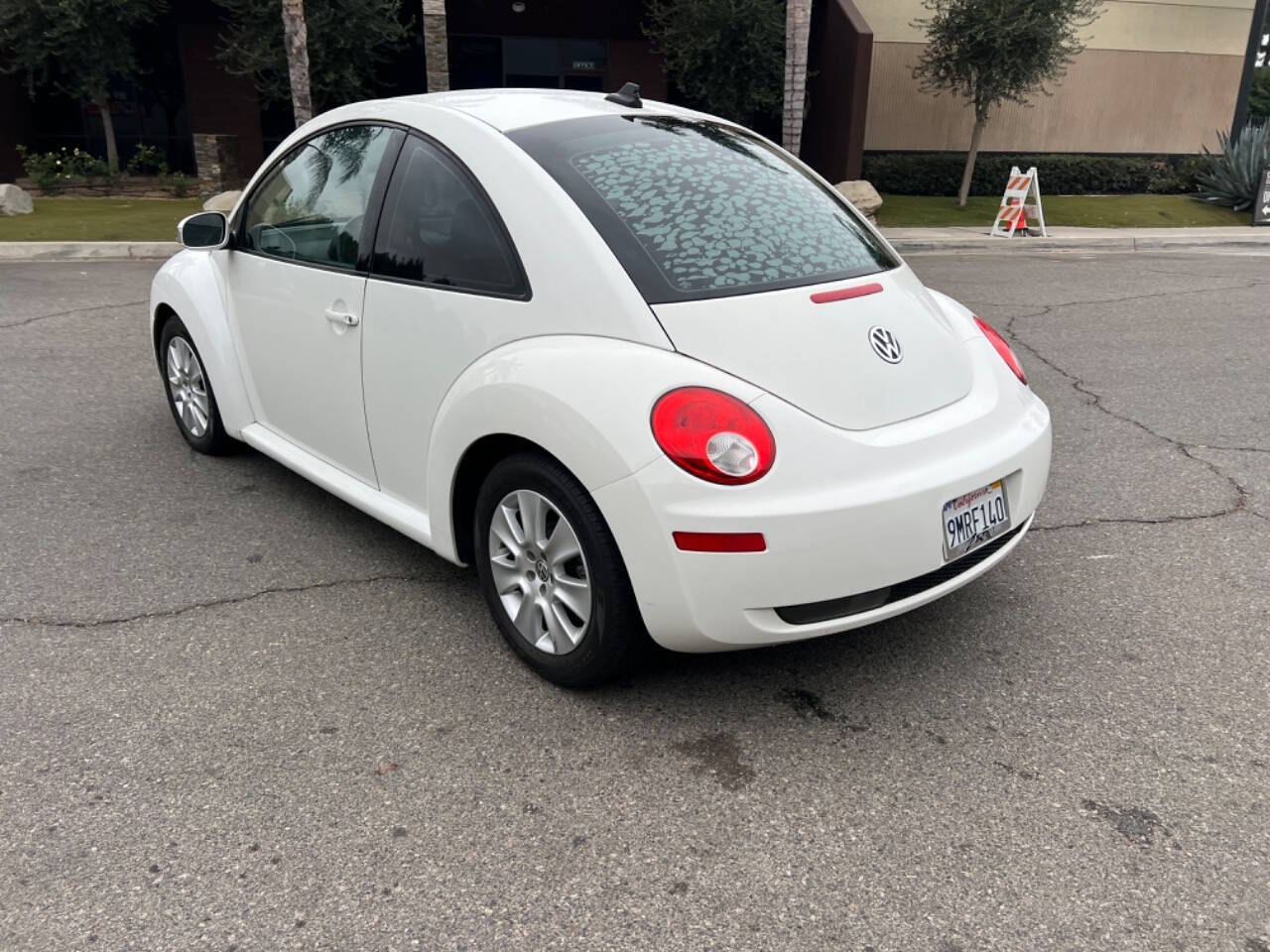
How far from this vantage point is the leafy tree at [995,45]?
641 inches

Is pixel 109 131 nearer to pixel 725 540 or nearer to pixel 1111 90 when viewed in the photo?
pixel 725 540

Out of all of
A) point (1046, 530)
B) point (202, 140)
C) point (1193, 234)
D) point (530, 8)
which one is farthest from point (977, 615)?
point (530, 8)

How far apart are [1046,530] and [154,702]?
11.0ft

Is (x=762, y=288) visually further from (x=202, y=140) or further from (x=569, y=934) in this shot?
(x=202, y=140)

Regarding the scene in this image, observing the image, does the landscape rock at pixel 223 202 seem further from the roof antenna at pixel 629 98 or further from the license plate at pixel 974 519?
the license plate at pixel 974 519

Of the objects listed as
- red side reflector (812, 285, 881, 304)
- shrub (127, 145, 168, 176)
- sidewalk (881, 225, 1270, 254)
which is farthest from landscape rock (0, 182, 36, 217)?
red side reflector (812, 285, 881, 304)

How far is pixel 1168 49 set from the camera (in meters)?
21.7

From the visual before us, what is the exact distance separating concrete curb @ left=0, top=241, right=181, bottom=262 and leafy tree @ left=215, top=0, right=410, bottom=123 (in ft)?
17.1

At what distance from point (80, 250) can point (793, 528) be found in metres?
11.6

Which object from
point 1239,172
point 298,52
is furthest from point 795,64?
point 1239,172

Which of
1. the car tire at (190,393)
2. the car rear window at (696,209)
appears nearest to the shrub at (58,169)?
the car tire at (190,393)

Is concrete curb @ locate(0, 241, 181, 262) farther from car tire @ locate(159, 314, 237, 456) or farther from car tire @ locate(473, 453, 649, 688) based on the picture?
car tire @ locate(473, 453, 649, 688)

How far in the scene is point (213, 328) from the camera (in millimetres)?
Answer: 4375

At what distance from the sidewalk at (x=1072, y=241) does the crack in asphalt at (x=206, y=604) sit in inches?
375
